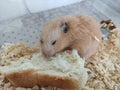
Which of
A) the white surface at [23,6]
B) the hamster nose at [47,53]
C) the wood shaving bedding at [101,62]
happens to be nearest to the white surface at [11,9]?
the white surface at [23,6]

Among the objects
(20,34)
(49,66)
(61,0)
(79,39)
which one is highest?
(61,0)

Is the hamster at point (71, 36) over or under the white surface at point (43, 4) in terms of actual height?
under

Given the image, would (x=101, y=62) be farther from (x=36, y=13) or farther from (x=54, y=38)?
(x=36, y=13)

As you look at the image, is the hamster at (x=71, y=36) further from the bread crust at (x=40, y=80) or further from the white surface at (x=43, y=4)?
the white surface at (x=43, y=4)

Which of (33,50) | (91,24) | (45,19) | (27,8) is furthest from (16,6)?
(91,24)

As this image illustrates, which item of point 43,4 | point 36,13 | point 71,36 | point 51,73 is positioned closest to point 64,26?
point 71,36

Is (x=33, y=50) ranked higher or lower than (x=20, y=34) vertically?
lower

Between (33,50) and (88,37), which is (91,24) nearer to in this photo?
(88,37)

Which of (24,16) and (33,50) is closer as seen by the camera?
(33,50)
